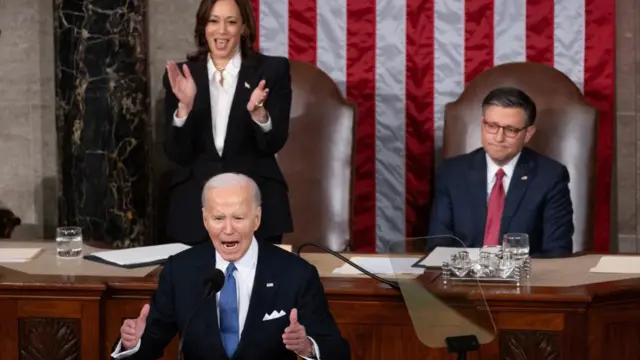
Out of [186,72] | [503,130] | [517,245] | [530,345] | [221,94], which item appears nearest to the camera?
[530,345]

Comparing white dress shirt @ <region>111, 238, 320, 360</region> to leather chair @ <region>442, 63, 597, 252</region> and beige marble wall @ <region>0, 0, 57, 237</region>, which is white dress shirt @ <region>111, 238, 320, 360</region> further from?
beige marble wall @ <region>0, 0, 57, 237</region>

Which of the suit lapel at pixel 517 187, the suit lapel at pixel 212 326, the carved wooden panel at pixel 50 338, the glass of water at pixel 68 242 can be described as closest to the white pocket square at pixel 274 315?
the suit lapel at pixel 212 326

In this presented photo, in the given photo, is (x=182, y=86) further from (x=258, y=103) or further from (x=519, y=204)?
(x=519, y=204)

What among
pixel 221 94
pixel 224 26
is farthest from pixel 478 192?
pixel 224 26

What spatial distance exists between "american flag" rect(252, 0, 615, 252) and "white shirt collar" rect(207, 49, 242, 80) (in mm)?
1364

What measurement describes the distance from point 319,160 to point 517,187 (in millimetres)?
1173

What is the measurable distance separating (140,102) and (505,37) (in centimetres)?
179

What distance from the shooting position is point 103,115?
6.16 meters

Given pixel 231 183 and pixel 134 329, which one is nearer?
pixel 134 329

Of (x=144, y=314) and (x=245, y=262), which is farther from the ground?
(x=245, y=262)

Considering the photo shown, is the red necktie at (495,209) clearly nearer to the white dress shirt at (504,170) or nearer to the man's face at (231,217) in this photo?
the white dress shirt at (504,170)

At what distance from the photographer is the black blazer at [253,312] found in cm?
358

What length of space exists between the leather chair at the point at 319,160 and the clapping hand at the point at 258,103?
48.0 inches

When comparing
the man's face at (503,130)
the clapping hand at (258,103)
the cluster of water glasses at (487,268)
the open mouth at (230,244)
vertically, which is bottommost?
the cluster of water glasses at (487,268)
